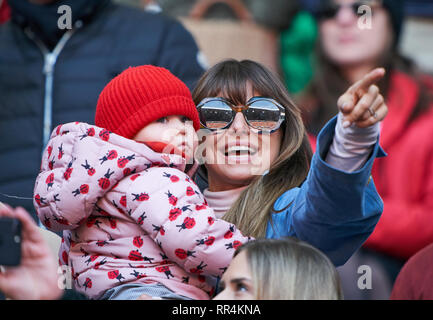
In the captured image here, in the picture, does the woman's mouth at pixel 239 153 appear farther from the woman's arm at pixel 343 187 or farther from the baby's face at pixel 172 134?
the woman's arm at pixel 343 187

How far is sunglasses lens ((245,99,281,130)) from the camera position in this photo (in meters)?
2.09

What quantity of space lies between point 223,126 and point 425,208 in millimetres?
1570

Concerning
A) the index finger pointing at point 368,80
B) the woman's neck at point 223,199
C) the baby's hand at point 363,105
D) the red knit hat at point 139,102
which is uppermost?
the index finger pointing at point 368,80

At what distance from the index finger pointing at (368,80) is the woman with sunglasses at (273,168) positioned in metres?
0.15

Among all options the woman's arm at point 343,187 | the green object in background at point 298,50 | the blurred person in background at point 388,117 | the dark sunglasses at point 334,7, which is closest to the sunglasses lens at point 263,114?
the woman's arm at point 343,187

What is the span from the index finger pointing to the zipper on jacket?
142 cm

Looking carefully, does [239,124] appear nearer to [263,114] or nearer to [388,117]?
[263,114]

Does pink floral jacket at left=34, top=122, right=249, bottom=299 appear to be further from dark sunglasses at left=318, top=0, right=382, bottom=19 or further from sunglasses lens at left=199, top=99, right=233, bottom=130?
dark sunglasses at left=318, top=0, right=382, bottom=19

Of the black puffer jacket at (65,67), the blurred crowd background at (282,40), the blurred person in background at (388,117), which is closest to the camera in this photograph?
the black puffer jacket at (65,67)

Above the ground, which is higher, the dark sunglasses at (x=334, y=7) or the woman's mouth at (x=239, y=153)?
the dark sunglasses at (x=334, y=7)

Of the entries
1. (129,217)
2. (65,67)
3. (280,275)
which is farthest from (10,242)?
(65,67)

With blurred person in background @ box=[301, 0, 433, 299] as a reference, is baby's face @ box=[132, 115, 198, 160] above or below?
above

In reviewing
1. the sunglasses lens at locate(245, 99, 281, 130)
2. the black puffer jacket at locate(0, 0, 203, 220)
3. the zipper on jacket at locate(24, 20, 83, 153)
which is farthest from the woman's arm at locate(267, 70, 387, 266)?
the zipper on jacket at locate(24, 20, 83, 153)

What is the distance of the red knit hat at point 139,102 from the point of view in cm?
199
